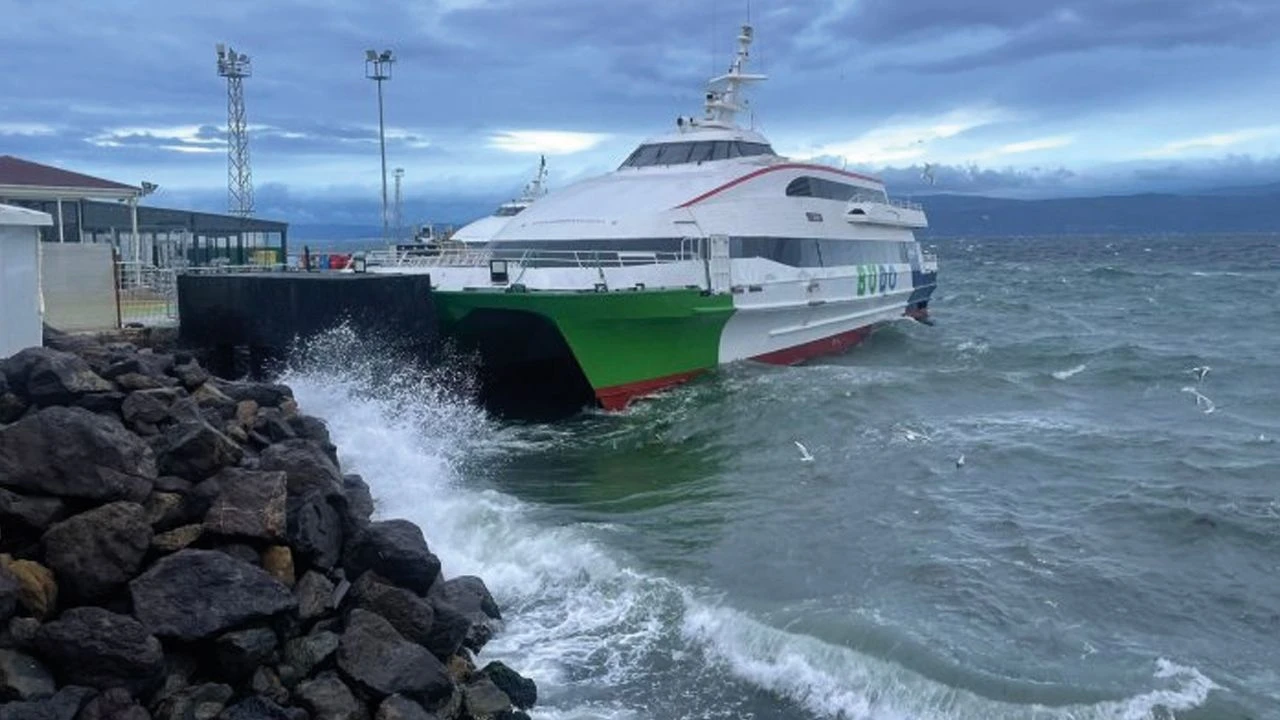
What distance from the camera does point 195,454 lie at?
805 centimetres

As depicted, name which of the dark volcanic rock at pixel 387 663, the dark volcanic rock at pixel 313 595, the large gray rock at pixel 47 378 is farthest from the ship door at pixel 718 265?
the dark volcanic rock at pixel 387 663

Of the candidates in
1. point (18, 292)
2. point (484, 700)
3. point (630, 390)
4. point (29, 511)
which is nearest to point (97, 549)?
point (29, 511)

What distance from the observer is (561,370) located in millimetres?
20562

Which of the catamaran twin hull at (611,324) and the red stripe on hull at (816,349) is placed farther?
the red stripe on hull at (816,349)

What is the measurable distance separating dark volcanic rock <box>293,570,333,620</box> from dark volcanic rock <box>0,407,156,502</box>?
3.81 ft

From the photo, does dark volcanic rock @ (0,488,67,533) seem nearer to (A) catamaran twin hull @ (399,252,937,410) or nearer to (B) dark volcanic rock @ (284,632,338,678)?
(B) dark volcanic rock @ (284,632,338,678)

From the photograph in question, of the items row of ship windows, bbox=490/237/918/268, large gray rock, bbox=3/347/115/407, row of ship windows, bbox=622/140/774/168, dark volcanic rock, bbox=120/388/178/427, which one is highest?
row of ship windows, bbox=622/140/774/168

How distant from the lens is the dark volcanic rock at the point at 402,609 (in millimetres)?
7598

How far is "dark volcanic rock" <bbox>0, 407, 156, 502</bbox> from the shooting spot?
23.5 feet

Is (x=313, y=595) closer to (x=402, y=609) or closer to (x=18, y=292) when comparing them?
(x=402, y=609)

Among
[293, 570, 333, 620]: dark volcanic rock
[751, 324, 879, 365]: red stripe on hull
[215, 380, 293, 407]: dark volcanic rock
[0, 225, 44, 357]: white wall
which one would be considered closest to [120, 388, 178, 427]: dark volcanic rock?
[293, 570, 333, 620]: dark volcanic rock

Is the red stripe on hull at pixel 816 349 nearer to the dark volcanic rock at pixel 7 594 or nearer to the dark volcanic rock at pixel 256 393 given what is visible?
the dark volcanic rock at pixel 256 393

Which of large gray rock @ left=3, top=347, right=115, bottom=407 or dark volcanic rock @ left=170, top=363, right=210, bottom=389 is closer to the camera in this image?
large gray rock @ left=3, top=347, right=115, bottom=407

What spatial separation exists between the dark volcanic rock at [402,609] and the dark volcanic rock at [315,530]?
0.36 meters
